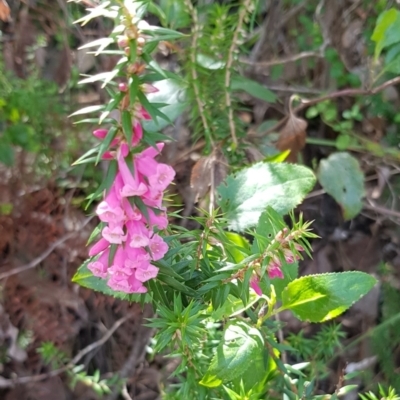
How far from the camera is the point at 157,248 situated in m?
0.94

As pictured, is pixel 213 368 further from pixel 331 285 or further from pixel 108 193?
pixel 108 193

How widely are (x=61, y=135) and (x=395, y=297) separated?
149 cm

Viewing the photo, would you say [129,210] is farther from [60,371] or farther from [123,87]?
[60,371]

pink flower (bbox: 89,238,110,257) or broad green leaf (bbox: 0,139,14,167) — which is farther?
broad green leaf (bbox: 0,139,14,167)

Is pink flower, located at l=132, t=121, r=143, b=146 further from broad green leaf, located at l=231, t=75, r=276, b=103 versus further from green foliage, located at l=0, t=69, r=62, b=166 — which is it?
green foliage, located at l=0, t=69, r=62, b=166

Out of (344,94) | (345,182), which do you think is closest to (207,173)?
(345,182)

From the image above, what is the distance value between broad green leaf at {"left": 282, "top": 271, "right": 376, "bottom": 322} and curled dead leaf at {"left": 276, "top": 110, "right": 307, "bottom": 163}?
2.99 ft

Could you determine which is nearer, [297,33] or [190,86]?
[190,86]

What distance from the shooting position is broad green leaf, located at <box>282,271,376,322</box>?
1195 millimetres

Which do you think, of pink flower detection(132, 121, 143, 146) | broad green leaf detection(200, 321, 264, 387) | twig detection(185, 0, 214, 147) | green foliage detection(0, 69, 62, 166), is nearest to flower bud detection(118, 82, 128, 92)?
pink flower detection(132, 121, 143, 146)

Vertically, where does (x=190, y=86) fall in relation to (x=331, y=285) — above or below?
above

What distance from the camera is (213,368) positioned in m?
1.11

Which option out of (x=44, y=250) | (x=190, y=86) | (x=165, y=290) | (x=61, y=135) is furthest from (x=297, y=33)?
(x=165, y=290)

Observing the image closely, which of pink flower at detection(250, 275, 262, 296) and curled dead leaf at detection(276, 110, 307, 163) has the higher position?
pink flower at detection(250, 275, 262, 296)
